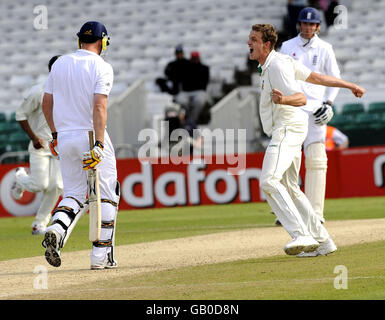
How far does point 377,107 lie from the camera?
19.7 m

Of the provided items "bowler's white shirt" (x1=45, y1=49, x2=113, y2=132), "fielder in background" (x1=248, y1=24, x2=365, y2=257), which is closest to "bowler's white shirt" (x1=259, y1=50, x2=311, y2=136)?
"fielder in background" (x1=248, y1=24, x2=365, y2=257)

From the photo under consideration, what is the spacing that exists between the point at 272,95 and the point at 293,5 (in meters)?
14.3

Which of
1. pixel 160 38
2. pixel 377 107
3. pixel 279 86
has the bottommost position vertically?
pixel 377 107

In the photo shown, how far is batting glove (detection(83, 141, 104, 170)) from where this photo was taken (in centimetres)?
802

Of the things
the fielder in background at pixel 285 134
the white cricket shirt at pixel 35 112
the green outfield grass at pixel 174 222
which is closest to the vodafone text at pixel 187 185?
the green outfield grass at pixel 174 222

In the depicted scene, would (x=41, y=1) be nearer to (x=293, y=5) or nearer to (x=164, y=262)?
(x=293, y=5)

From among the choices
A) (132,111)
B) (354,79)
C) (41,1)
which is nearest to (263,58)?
(132,111)

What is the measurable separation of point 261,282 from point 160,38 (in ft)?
63.9

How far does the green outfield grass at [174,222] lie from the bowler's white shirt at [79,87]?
2402 mm

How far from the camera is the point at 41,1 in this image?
29.1m

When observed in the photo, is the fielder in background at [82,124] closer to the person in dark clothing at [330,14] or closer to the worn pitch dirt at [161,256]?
the worn pitch dirt at [161,256]

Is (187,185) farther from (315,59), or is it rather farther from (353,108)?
(315,59)

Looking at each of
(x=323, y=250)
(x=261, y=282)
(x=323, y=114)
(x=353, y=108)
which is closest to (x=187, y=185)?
(x=353, y=108)

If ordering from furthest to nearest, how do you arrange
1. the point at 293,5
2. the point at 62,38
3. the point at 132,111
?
the point at 62,38
the point at 293,5
the point at 132,111
